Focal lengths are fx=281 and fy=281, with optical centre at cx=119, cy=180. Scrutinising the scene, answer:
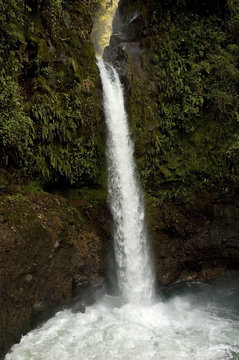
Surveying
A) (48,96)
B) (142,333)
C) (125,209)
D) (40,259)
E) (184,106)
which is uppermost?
(184,106)

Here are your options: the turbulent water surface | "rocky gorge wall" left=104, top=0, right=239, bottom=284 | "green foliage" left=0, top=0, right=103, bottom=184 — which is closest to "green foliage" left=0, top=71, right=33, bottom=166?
"green foliage" left=0, top=0, right=103, bottom=184

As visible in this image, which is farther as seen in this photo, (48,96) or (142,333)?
(48,96)

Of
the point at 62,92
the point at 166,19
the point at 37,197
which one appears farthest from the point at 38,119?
the point at 166,19

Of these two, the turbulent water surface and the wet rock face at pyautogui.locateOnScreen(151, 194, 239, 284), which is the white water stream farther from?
the wet rock face at pyautogui.locateOnScreen(151, 194, 239, 284)

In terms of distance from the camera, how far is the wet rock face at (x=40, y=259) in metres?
6.30

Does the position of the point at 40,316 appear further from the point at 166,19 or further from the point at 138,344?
the point at 166,19

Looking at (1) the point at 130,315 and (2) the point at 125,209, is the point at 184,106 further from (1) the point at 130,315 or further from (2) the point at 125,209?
(1) the point at 130,315

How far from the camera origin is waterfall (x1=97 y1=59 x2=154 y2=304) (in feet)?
29.7

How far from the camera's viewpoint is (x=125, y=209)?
955cm

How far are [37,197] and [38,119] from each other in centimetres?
225

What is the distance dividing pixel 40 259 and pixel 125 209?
347 cm

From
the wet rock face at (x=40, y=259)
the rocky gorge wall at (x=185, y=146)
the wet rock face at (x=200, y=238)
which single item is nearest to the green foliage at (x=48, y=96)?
the wet rock face at (x=40, y=259)

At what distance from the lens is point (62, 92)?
917cm

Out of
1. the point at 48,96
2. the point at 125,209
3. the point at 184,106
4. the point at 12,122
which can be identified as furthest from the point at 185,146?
the point at 12,122
